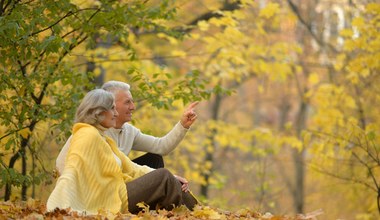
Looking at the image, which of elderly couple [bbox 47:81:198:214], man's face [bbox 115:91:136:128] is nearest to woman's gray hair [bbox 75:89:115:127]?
elderly couple [bbox 47:81:198:214]

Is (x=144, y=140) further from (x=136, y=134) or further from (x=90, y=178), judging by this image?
(x=90, y=178)

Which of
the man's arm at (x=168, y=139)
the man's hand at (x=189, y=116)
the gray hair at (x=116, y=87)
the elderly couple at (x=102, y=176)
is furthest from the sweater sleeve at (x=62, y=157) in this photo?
the man's hand at (x=189, y=116)

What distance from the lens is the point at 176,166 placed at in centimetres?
1427

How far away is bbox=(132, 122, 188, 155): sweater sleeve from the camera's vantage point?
6270mm

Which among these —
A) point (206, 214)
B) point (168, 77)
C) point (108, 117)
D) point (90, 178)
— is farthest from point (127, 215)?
point (168, 77)

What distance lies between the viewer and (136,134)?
20.8 ft

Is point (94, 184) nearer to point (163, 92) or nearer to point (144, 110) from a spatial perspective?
point (163, 92)

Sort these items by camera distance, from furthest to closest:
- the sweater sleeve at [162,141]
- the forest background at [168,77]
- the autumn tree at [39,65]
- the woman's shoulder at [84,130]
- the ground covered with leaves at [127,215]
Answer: the sweater sleeve at [162,141]
the forest background at [168,77]
the autumn tree at [39,65]
the woman's shoulder at [84,130]
the ground covered with leaves at [127,215]

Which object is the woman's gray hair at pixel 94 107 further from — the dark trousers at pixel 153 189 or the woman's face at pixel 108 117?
the dark trousers at pixel 153 189

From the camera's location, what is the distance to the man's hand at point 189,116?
242 inches

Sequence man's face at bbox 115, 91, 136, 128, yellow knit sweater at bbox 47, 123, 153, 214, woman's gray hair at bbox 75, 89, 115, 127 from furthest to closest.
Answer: man's face at bbox 115, 91, 136, 128
woman's gray hair at bbox 75, 89, 115, 127
yellow knit sweater at bbox 47, 123, 153, 214

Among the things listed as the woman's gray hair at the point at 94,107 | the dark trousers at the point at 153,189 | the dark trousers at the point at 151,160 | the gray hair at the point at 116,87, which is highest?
the woman's gray hair at the point at 94,107

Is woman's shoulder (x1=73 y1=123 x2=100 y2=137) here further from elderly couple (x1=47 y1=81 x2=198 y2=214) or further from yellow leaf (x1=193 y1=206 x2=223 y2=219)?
yellow leaf (x1=193 y1=206 x2=223 y2=219)

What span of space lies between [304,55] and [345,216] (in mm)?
4961
